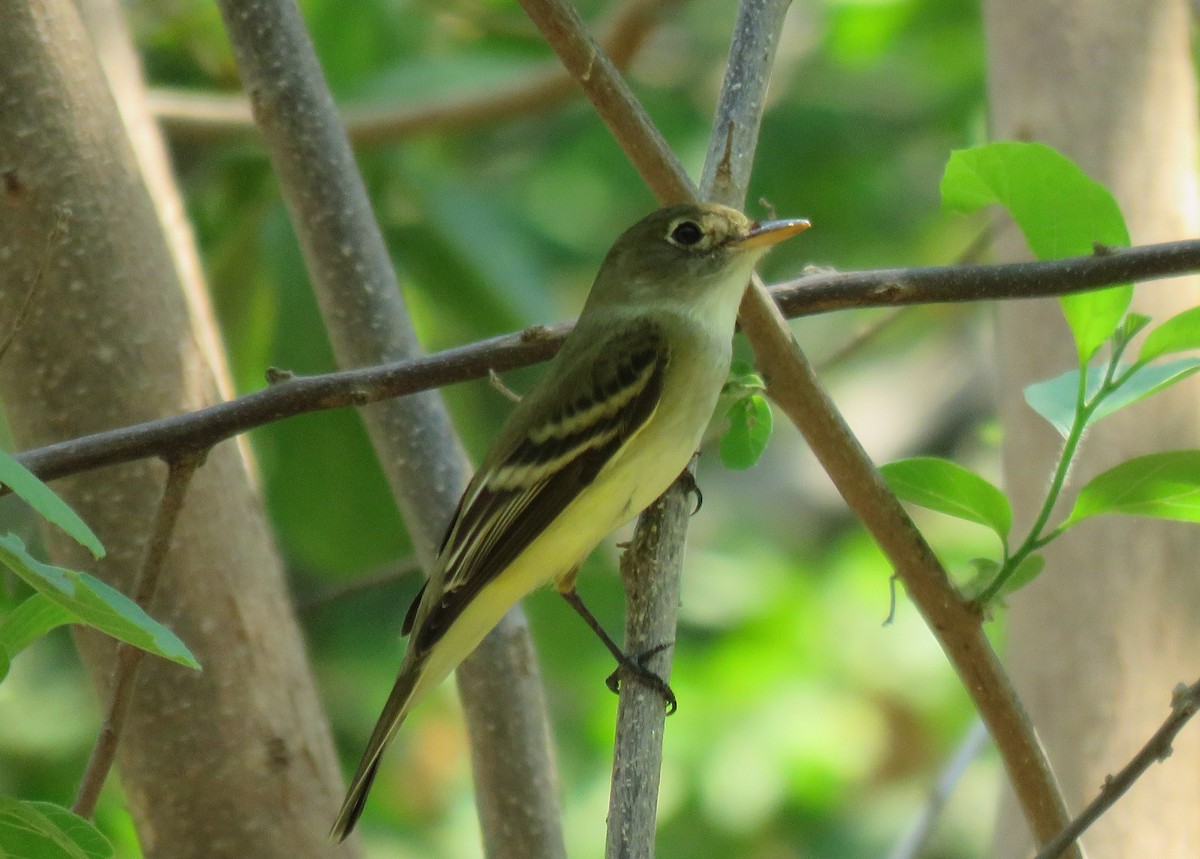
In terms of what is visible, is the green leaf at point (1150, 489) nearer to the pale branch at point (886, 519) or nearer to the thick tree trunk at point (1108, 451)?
the pale branch at point (886, 519)

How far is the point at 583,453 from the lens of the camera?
3168 millimetres

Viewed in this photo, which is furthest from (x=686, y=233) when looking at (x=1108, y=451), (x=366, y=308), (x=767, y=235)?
(x=1108, y=451)

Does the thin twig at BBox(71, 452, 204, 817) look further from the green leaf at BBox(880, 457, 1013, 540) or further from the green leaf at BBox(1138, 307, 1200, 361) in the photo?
the green leaf at BBox(1138, 307, 1200, 361)

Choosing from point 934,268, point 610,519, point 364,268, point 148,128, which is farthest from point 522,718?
point 148,128

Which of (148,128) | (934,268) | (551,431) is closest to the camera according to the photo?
(934,268)

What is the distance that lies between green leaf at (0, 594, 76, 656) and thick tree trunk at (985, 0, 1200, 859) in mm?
2172

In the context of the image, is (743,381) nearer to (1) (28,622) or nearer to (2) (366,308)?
(2) (366,308)

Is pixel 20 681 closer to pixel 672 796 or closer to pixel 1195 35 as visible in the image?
pixel 672 796

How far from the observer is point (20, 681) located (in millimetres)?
5414

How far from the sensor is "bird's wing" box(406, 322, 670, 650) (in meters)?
3.02

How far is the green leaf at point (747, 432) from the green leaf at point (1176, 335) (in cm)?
68

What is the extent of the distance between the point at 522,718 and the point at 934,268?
4.15 ft

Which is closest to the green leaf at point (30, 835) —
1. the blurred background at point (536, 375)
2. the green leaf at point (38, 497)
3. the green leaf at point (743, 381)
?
the green leaf at point (38, 497)

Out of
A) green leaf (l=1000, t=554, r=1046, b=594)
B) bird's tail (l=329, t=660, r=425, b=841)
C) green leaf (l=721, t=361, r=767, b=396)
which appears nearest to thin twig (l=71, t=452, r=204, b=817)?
bird's tail (l=329, t=660, r=425, b=841)
